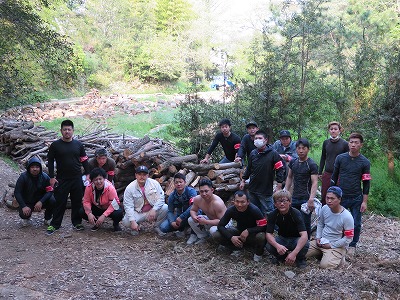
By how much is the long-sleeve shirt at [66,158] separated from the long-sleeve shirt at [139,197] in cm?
89

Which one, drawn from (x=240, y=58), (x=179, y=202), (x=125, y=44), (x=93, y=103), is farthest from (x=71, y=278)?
(x=125, y=44)

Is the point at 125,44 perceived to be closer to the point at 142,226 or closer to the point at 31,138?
the point at 31,138

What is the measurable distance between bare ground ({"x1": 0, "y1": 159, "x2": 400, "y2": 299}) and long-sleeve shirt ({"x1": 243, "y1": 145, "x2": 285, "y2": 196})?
1032 millimetres

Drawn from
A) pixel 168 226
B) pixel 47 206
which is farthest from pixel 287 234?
pixel 47 206

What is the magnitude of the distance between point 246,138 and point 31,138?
725 centimetres

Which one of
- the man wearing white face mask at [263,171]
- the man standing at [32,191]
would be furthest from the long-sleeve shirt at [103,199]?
the man wearing white face mask at [263,171]

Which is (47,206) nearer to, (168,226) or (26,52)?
(168,226)

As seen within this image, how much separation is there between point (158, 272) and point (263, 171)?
6.93 ft

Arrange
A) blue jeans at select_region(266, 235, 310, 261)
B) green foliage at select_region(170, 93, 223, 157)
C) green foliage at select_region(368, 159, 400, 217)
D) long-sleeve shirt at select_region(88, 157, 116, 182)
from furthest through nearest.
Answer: green foliage at select_region(170, 93, 223, 157), green foliage at select_region(368, 159, 400, 217), long-sleeve shirt at select_region(88, 157, 116, 182), blue jeans at select_region(266, 235, 310, 261)

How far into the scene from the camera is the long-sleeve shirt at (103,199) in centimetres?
611

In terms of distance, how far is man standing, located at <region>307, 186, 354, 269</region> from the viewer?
4.81 metres

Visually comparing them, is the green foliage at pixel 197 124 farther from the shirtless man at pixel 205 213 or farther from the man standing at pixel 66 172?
the shirtless man at pixel 205 213

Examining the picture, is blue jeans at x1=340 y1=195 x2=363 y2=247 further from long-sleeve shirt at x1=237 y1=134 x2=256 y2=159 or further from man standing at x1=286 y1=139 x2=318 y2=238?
long-sleeve shirt at x1=237 y1=134 x2=256 y2=159

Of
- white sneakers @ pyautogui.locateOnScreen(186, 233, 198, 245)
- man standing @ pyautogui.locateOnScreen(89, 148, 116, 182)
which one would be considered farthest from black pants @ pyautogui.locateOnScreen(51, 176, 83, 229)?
white sneakers @ pyautogui.locateOnScreen(186, 233, 198, 245)
